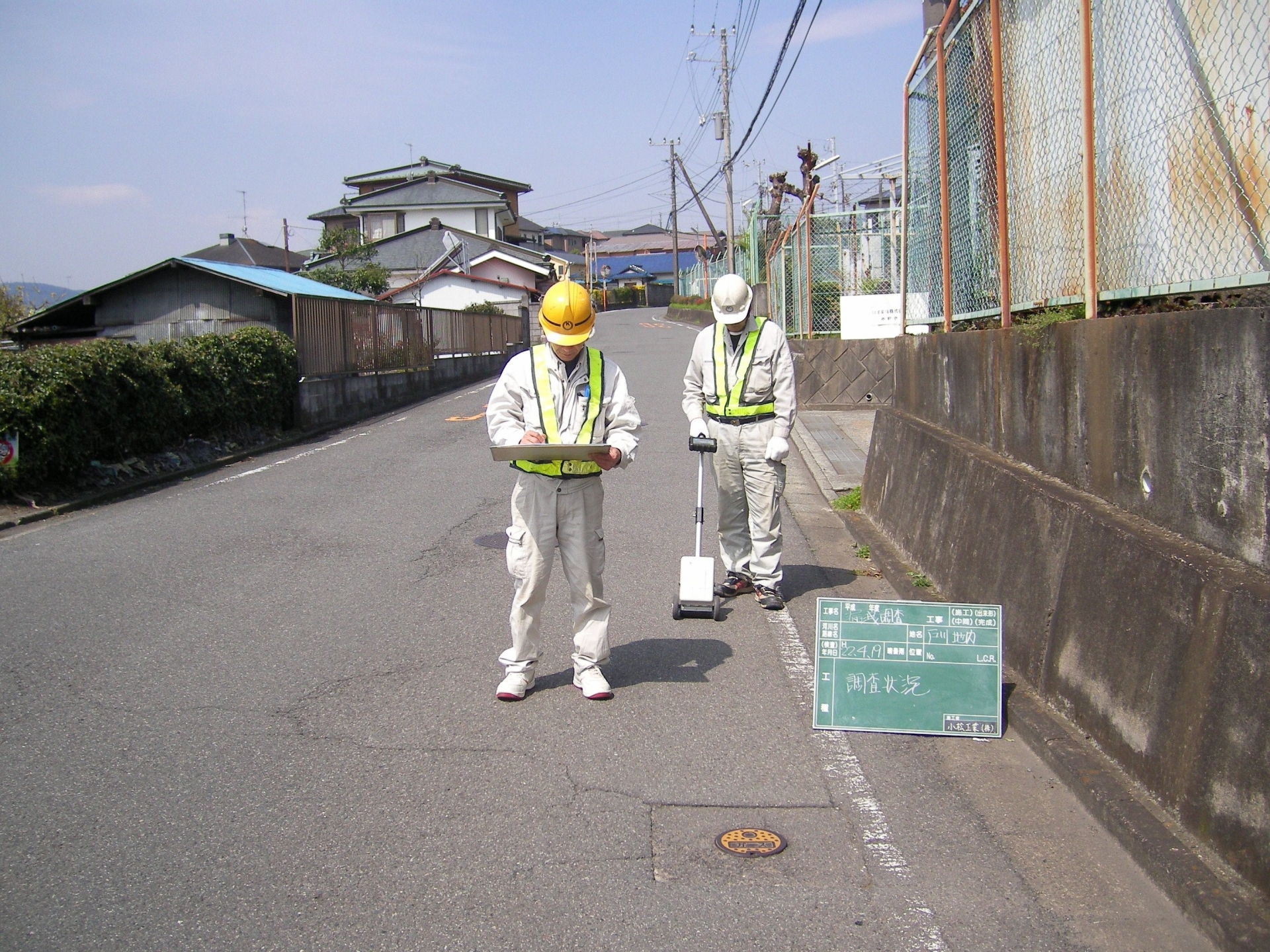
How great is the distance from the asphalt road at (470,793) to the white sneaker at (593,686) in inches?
3.1

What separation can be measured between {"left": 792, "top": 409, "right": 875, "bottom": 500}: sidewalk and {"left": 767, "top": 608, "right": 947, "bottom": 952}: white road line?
183 inches

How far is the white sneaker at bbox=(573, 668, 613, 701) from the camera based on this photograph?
489 centimetres

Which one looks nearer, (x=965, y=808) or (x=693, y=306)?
(x=965, y=808)

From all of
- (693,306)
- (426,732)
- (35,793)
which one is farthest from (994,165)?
(693,306)

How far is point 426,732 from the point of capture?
4535mm

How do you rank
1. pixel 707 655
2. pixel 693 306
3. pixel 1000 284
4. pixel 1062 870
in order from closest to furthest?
1. pixel 1062 870
2. pixel 707 655
3. pixel 1000 284
4. pixel 693 306

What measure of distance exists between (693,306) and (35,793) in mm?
50458

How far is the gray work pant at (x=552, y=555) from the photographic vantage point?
4859mm

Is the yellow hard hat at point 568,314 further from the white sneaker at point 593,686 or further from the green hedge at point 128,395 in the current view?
the green hedge at point 128,395

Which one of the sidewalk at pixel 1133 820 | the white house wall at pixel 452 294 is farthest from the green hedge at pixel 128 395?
the white house wall at pixel 452 294

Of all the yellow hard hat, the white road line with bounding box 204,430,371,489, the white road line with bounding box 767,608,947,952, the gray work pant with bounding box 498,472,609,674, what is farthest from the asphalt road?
the white road line with bounding box 204,430,371,489

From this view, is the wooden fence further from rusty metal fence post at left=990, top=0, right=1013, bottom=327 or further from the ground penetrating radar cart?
rusty metal fence post at left=990, top=0, right=1013, bottom=327

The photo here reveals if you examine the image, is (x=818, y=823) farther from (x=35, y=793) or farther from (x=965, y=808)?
(x=35, y=793)

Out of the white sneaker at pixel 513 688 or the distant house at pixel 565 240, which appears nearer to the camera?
the white sneaker at pixel 513 688
